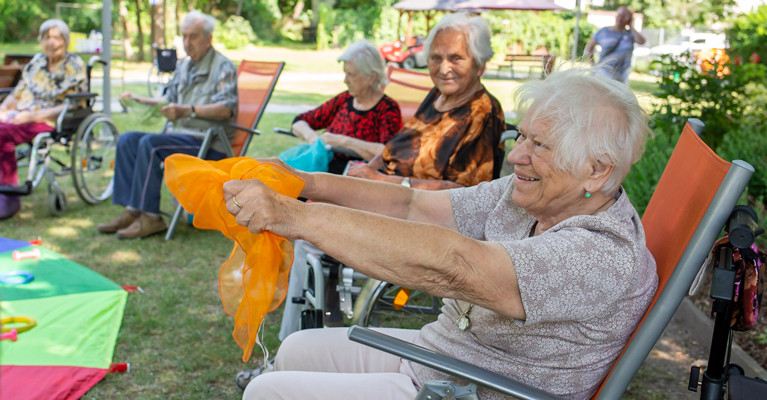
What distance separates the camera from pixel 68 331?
10.7ft

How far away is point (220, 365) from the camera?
3.27 metres

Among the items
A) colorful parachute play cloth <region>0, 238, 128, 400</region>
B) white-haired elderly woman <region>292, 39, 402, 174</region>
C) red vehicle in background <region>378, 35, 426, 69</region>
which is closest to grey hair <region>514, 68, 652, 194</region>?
colorful parachute play cloth <region>0, 238, 128, 400</region>

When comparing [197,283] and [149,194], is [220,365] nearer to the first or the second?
[197,283]

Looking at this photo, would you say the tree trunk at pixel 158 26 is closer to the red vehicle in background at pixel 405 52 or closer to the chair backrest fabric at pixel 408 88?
the red vehicle in background at pixel 405 52

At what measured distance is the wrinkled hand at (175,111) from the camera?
4746 millimetres

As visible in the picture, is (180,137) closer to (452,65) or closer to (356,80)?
(356,80)

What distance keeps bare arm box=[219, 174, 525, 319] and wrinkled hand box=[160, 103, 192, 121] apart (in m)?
3.49

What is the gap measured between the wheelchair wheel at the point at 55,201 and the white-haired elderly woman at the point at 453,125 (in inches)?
128

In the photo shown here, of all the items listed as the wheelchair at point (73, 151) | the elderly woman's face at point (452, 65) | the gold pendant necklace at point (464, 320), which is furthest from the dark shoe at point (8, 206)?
the gold pendant necklace at point (464, 320)

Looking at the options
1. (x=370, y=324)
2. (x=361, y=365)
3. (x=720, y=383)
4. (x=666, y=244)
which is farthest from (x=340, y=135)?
(x=720, y=383)

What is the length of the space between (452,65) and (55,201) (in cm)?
366

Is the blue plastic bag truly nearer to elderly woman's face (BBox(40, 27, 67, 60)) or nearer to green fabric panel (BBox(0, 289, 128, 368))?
green fabric panel (BBox(0, 289, 128, 368))

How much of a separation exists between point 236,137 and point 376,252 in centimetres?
387

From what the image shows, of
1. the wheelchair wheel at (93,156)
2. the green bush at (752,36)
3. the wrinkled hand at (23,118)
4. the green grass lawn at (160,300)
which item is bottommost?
the green grass lawn at (160,300)
